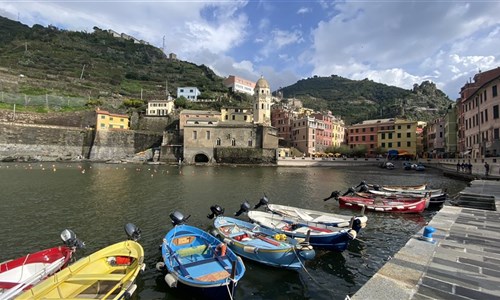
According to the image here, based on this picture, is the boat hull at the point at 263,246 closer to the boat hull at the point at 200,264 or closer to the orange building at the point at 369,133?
the boat hull at the point at 200,264

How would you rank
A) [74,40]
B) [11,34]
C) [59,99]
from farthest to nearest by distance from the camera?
[74,40] → [11,34] → [59,99]

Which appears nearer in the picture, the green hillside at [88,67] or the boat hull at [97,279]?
the boat hull at [97,279]

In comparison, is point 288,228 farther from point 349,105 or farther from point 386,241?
point 349,105

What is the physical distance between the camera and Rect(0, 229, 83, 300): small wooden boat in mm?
6941

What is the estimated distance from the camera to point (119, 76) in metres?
115

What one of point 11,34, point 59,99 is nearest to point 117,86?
point 59,99

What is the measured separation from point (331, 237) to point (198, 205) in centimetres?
1144

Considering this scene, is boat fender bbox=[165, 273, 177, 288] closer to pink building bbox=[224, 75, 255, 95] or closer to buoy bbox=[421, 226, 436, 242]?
buoy bbox=[421, 226, 436, 242]

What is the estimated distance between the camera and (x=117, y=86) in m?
105

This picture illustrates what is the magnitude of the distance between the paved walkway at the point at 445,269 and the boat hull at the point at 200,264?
3225 millimetres

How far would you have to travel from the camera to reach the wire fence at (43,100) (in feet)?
Result: 239

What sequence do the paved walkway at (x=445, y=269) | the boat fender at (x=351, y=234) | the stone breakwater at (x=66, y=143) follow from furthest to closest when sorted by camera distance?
the stone breakwater at (x=66, y=143) → the boat fender at (x=351, y=234) → the paved walkway at (x=445, y=269)

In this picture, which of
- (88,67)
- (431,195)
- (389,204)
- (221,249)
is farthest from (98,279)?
(88,67)

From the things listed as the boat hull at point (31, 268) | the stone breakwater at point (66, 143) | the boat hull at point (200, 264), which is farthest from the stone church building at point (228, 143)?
the boat hull at point (31, 268)
